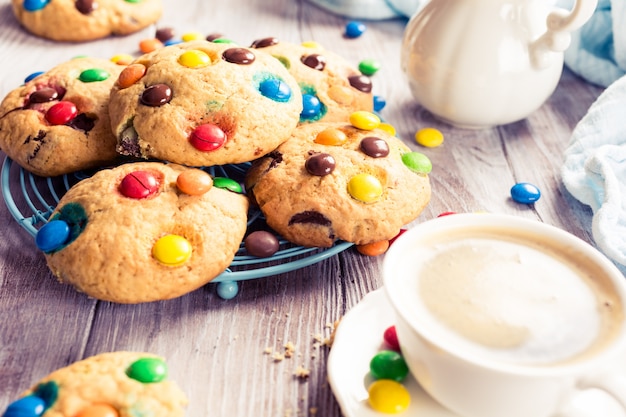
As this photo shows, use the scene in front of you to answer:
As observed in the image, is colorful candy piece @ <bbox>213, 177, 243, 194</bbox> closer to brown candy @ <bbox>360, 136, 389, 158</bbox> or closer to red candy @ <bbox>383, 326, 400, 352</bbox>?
brown candy @ <bbox>360, 136, 389, 158</bbox>

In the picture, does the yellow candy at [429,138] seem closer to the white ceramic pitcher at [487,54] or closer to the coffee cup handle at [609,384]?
the white ceramic pitcher at [487,54]

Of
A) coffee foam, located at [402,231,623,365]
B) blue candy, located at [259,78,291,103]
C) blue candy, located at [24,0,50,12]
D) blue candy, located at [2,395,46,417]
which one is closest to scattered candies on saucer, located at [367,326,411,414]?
coffee foam, located at [402,231,623,365]

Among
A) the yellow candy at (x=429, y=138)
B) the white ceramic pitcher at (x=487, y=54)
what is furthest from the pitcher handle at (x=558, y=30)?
the yellow candy at (x=429, y=138)

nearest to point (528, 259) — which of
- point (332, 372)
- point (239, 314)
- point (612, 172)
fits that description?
point (332, 372)

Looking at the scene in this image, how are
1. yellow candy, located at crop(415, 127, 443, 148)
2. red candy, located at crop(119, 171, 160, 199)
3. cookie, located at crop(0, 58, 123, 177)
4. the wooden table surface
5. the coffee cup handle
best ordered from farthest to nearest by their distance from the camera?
1. yellow candy, located at crop(415, 127, 443, 148)
2. cookie, located at crop(0, 58, 123, 177)
3. red candy, located at crop(119, 171, 160, 199)
4. the wooden table surface
5. the coffee cup handle

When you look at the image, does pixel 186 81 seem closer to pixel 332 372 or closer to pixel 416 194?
pixel 416 194

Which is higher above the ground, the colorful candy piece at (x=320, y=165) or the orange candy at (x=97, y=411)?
the colorful candy piece at (x=320, y=165)
